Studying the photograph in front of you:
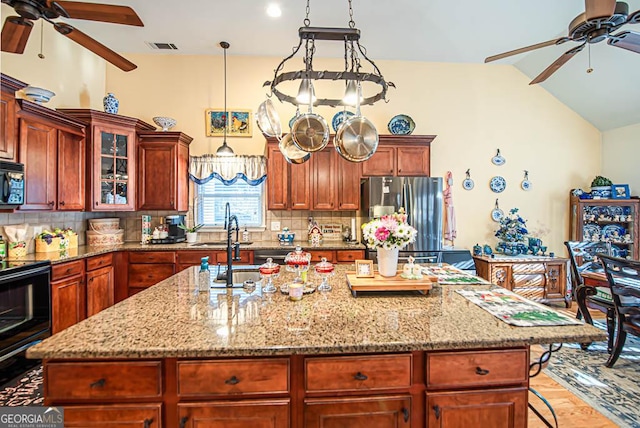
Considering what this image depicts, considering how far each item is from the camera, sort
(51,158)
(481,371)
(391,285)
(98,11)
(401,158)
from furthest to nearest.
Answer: (401,158) < (51,158) < (98,11) < (391,285) < (481,371)

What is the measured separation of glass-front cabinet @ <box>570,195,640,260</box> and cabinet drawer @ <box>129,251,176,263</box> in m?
5.56

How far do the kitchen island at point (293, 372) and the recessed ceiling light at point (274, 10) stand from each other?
3313 mm

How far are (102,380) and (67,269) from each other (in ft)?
7.79

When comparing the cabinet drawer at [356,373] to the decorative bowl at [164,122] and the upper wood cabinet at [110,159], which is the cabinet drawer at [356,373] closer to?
the upper wood cabinet at [110,159]

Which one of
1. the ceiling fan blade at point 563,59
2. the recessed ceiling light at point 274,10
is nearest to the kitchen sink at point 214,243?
the recessed ceiling light at point 274,10

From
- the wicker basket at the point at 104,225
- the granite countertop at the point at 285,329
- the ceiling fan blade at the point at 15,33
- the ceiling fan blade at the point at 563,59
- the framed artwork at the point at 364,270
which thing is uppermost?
the ceiling fan blade at the point at 563,59

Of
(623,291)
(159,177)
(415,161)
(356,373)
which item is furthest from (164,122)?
(623,291)

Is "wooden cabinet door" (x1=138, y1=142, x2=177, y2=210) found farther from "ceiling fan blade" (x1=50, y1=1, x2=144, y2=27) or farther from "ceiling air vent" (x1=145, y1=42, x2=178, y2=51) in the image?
"ceiling fan blade" (x1=50, y1=1, x2=144, y2=27)

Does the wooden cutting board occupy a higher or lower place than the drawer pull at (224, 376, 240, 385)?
higher

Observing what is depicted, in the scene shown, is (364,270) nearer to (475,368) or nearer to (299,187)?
(475,368)

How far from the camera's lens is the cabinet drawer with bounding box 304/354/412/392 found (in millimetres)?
1209

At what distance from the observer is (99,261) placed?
3336 millimetres

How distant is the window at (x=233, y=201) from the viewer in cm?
439

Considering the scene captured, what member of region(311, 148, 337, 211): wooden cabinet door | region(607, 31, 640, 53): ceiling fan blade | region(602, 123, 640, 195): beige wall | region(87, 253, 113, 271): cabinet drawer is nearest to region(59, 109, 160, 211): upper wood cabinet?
region(87, 253, 113, 271): cabinet drawer
